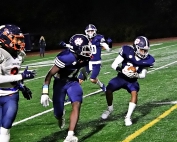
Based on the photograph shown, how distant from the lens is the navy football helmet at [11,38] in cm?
545

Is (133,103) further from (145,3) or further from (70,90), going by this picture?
(145,3)

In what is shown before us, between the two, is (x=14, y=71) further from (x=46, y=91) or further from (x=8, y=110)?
(x=46, y=91)

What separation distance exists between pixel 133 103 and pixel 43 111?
8.32 feet

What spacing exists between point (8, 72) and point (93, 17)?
3570 centimetres

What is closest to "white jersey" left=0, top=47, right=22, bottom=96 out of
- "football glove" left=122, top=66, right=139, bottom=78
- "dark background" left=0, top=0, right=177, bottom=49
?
"football glove" left=122, top=66, right=139, bottom=78

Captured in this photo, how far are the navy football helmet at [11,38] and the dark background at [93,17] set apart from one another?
92.0ft

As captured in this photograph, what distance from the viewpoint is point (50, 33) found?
3522 centimetres

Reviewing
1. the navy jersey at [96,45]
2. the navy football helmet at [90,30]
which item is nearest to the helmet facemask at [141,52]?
the navy jersey at [96,45]

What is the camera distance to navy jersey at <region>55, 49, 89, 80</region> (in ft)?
20.2

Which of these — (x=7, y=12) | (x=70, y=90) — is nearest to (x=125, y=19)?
(x=7, y=12)

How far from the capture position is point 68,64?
6.19m

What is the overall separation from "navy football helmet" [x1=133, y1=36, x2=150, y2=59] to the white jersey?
7.98 ft

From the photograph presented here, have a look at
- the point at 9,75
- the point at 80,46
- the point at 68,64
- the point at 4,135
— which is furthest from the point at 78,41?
the point at 4,135

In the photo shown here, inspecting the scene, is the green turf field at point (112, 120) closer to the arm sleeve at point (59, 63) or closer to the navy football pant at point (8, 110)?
the arm sleeve at point (59, 63)
